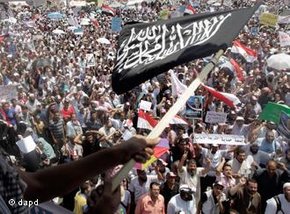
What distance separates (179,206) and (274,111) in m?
2.75

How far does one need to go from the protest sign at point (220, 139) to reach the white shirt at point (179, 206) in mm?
1521

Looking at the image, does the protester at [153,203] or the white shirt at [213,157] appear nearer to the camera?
the protester at [153,203]

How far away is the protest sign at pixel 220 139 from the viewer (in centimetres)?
737

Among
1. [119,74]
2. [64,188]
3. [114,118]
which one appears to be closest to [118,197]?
[64,188]

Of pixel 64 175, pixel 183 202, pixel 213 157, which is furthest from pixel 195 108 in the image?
pixel 64 175

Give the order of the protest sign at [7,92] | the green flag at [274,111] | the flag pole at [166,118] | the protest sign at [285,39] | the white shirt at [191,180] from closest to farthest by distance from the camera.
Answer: the flag pole at [166,118] < the white shirt at [191,180] < the green flag at [274,111] < the protest sign at [7,92] < the protest sign at [285,39]

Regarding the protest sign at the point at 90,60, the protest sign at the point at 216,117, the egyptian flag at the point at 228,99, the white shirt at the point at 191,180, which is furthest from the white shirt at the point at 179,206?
the protest sign at the point at 90,60

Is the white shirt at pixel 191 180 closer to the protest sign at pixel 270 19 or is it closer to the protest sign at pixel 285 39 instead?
the protest sign at pixel 285 39

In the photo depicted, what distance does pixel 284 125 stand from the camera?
306 inches

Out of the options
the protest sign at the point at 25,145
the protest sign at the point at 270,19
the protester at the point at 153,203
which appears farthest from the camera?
the protest sign at the point at 270,19

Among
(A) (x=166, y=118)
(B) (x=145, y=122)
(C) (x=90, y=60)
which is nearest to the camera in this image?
(A) (x=166, y=118)

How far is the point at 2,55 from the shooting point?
719 inches

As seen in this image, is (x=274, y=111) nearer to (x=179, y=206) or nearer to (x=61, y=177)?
(x=179, y=206)

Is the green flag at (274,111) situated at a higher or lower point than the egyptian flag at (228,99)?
higher
